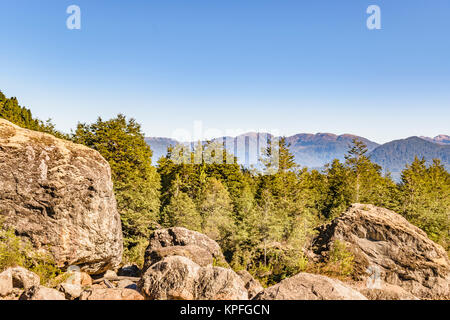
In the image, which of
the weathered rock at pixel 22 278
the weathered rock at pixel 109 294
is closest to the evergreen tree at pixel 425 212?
the weathered rock at pixel 109 294

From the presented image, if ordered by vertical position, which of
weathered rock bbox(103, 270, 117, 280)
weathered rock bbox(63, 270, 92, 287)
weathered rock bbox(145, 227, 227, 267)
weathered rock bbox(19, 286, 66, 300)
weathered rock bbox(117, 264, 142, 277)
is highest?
weathered rock bbox(19, 286, 66, 300)

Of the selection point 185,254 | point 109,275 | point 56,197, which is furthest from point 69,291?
point 109,275

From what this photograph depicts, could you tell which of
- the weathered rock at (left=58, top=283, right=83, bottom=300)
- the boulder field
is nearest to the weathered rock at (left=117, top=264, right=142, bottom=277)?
the boulder field

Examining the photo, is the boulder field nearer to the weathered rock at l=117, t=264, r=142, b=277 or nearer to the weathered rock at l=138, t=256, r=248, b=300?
the weathered rock at l=138, t=256, r=248, b=300

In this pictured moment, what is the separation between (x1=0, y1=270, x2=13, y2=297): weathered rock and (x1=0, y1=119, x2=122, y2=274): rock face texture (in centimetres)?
381

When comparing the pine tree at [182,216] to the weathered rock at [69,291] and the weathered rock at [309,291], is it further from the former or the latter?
the weathered rock at [309,291]

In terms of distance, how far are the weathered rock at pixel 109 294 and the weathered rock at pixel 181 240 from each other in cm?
817

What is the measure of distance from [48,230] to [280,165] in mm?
38181

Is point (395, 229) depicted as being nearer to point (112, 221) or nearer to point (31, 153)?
point (112, 221)

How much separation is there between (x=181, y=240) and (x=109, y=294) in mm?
9350

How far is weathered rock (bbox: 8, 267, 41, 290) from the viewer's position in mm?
12023

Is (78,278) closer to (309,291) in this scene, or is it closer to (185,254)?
(185,254)

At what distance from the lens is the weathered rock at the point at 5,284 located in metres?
10.6

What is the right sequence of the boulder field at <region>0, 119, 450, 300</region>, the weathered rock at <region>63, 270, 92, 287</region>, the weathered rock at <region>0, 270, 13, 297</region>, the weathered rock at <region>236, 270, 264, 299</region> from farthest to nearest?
the weathered rock at <region>63, 270, 92, 287</region> < the weathered rock at <region>236, 270, 264, 299</region> < the boulder field at <region>0, 119, 450, 300</region> < the weathered rock at <region>0, 270, 13, 297</region>
